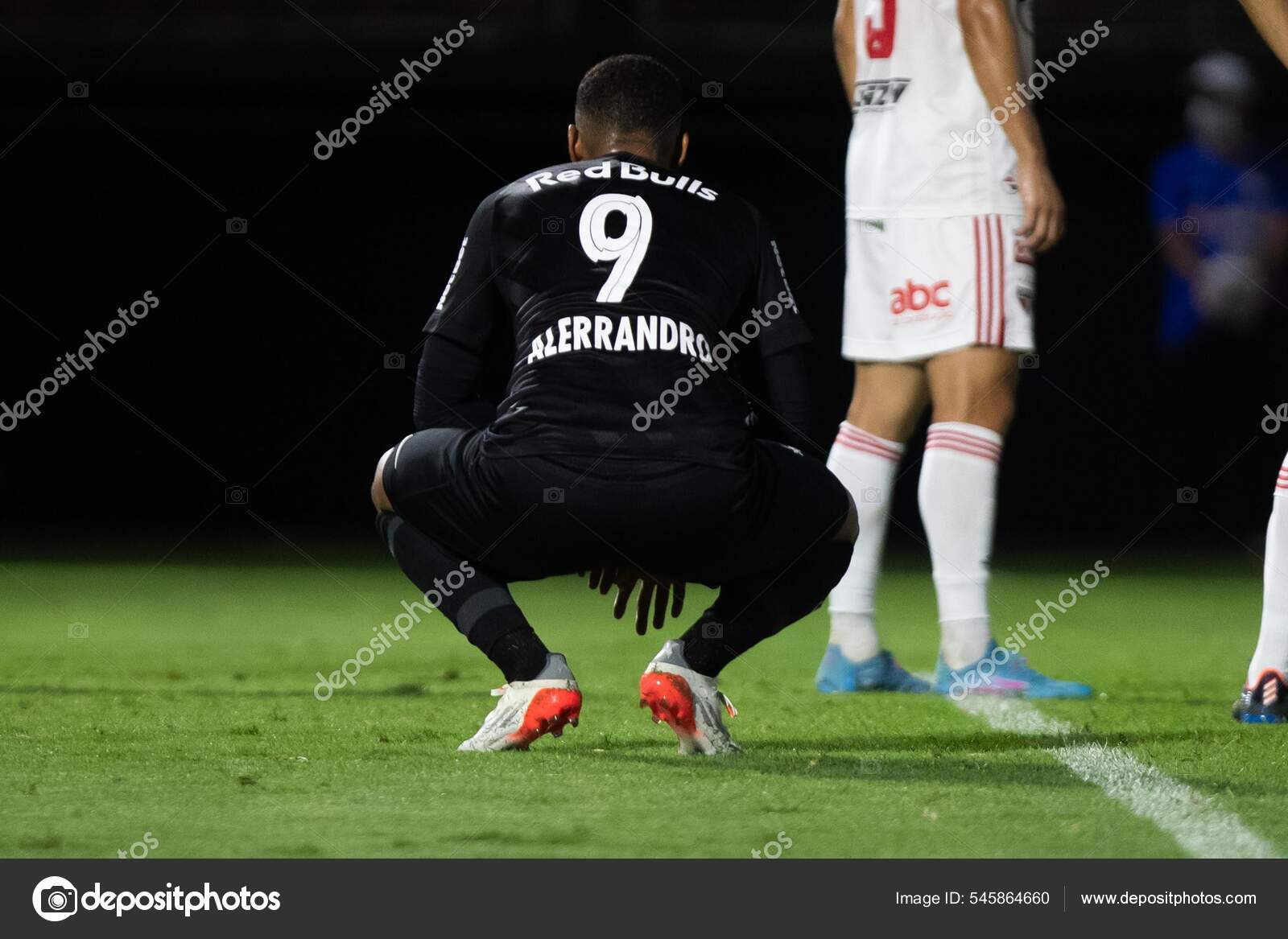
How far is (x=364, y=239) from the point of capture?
1225 cm

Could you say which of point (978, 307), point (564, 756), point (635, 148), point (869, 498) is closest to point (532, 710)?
point (564, 756)

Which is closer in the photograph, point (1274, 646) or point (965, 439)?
point (1274, 646)

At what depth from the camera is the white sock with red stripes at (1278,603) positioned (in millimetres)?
4363

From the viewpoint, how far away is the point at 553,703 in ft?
11.8

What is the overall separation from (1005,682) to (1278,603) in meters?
0.76

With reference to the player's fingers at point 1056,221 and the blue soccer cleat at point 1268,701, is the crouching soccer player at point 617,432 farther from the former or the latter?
the player's fingers at point 1056,221

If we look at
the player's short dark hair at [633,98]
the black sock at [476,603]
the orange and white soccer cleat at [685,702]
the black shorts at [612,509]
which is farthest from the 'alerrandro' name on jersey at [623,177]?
the orange and white soccer cleat at [685,702]

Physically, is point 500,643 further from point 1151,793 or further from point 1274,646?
point 1274,646

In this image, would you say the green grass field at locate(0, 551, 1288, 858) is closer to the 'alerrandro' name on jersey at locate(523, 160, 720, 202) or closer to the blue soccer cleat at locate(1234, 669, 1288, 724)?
the blue soccer cleat at locate(1234, 669, 1288, 724)

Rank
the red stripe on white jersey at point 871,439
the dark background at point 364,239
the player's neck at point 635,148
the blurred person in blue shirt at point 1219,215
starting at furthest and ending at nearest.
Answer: the dark background at point 364,239 → the blurred person in blue shirt at point 1219,215 → the red stripe on white jersey at point 871,439 → the player's neck at point 635,148

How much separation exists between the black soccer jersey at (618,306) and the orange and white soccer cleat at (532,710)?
1.40 ft

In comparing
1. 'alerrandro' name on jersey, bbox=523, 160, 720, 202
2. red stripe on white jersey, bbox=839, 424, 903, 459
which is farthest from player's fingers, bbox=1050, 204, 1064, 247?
'alerrandro' name on jersey, bbox=523, 160, 720, 202

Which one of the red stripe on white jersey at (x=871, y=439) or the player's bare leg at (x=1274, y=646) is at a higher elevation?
the red stripe on white jersey at (x=871, y=439)

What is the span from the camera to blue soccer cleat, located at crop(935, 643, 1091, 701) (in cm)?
486
